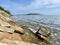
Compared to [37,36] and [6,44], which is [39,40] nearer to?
[37,36]

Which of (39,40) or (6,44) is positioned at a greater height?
(6,44)

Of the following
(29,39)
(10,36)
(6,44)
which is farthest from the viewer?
(29,39)

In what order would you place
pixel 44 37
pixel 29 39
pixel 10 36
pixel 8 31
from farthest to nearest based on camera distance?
pixel 44 37 < pixel 29 39 < pixel 8 31 < pixel 10 36

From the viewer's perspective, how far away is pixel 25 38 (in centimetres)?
1633

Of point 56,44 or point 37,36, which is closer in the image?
point 56,44

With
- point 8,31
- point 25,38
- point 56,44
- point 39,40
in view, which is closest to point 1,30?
point 8,31

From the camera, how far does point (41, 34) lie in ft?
58.9

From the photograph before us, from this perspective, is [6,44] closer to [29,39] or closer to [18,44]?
[18,44]

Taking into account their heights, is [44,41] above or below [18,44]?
below

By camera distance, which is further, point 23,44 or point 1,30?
point 1,30

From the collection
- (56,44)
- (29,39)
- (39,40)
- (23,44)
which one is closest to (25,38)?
(29,39)

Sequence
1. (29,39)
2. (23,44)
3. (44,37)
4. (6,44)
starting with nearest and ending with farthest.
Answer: (6,44) → (23,44) → (29,39) → (44,37)

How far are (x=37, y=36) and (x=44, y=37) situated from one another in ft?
2.71

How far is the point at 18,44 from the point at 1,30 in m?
4.41
